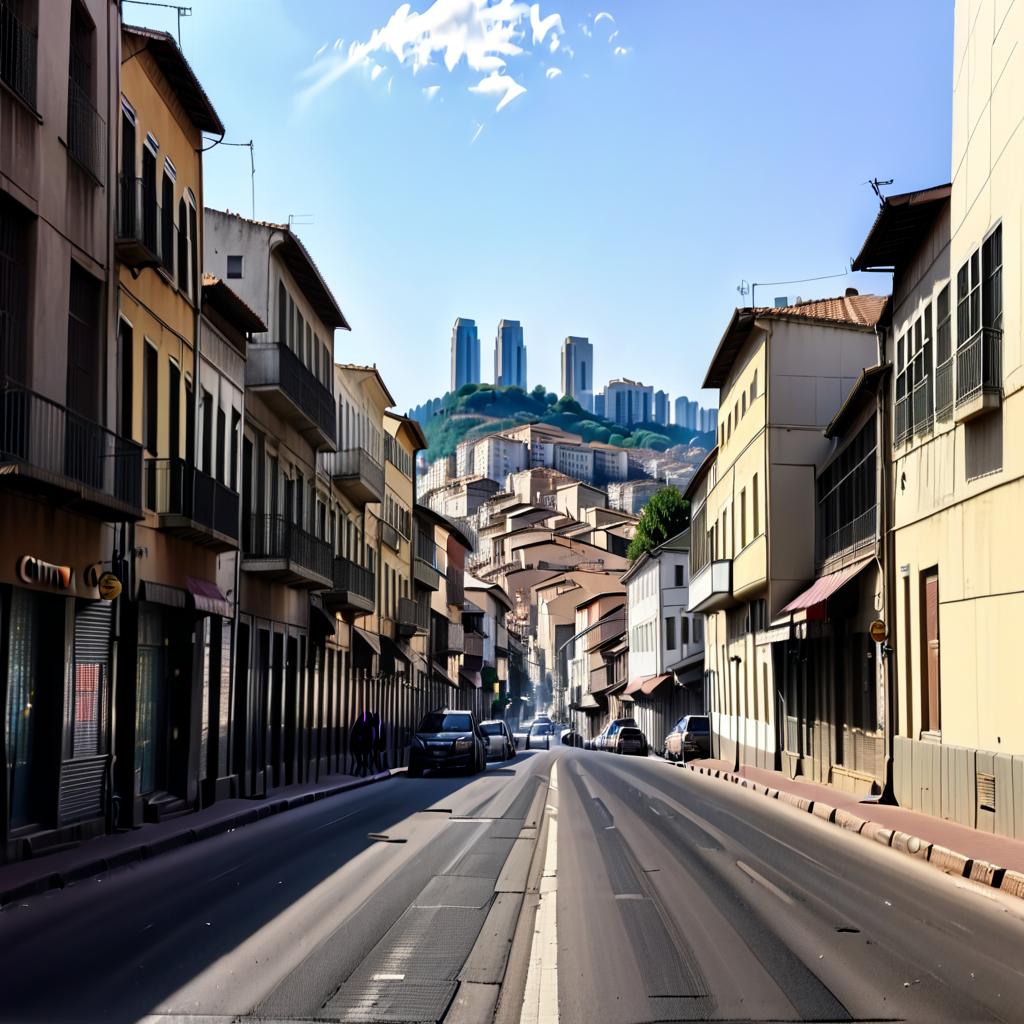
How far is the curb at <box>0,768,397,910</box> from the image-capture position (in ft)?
45.1

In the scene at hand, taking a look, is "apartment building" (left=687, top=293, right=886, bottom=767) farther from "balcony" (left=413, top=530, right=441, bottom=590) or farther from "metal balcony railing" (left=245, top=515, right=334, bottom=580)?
"balcony" (left=413, top=530, right=441, bottom=590)

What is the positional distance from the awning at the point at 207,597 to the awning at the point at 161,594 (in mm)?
240

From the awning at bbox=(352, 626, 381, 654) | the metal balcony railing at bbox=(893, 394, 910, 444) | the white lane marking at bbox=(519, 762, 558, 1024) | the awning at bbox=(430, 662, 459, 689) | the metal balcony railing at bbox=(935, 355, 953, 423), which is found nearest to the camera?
the white lane marking at bbox=(519, 762, 558, 1024)

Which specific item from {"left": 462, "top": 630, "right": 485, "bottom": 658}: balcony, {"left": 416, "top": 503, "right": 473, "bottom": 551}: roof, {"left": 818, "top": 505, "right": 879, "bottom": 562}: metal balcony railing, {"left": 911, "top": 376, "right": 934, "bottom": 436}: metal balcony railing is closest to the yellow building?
{"left": 911, "top": 376, "right": 934, "bottom": 436}: metal balcony railing

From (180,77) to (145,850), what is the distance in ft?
43.7

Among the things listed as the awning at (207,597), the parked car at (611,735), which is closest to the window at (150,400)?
the awning at (207,597)

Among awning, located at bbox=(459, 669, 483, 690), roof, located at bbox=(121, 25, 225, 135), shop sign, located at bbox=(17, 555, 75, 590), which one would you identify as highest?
roof, located at bbox=(121, 25, 225, 135)

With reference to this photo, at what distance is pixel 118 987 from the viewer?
8.80 m

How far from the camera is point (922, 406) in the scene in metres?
24.6

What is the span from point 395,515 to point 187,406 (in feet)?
120

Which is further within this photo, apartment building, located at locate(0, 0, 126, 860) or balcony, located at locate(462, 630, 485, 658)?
balcony, located at locate(462, 630, 485, 658)

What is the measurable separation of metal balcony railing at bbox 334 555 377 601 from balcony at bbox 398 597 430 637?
14.1 m

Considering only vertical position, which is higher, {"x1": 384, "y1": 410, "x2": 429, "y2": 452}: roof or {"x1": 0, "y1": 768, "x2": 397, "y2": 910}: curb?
{"x1": 384, "y1": 410, "x2": 429, "y2": 452}: roof

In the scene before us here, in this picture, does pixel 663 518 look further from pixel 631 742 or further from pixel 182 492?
pixel 182 492
